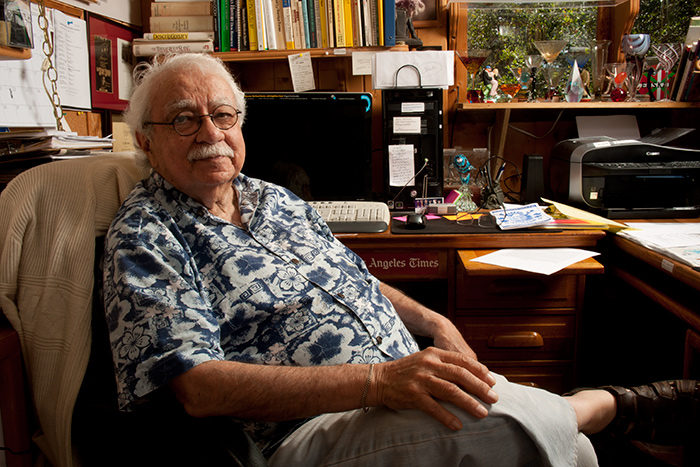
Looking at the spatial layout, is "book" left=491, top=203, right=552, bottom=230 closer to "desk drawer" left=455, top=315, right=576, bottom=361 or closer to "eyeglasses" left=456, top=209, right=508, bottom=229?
"eyeglasses" left=456, top=209, right=508, bottom=229

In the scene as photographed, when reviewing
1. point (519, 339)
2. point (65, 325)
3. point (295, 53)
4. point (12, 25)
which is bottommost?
point (519, 339)

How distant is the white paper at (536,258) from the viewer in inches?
53.9

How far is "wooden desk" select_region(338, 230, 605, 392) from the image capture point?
1.50m

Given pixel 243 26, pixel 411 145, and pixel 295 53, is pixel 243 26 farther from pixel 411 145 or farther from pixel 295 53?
pixel 411 145

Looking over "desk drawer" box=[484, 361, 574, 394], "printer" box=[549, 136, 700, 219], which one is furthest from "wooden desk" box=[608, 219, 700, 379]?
"desk drawer" box=[484, 361, 574, 394]

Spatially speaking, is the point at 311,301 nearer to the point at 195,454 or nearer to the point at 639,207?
the point at 195,454

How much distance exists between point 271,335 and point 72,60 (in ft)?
4.44

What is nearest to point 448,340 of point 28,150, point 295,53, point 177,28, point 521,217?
point 521,217

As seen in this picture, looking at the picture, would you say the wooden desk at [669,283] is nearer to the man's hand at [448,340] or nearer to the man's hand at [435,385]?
the man's hand at [448,340]

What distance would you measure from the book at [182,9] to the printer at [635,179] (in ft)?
5.09

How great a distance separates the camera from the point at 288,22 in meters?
1.91

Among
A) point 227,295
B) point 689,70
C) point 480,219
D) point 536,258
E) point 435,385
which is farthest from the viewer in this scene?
point 689,70

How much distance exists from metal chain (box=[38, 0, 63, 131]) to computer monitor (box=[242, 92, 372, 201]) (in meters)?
0.60

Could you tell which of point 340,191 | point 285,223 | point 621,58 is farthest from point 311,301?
point 621,58
